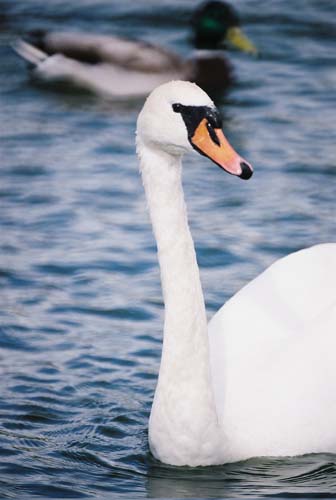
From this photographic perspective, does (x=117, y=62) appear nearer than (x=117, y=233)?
No

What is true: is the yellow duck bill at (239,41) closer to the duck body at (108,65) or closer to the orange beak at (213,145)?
the duck body at (108,65)

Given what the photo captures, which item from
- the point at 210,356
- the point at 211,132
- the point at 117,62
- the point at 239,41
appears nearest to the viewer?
the point at 211,132

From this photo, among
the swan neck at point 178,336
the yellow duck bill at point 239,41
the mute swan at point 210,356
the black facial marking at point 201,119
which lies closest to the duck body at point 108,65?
the yellow duck bill at point 239,41

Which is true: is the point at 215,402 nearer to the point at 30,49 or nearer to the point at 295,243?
the point at 295,243

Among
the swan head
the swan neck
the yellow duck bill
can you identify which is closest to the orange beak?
the swan head

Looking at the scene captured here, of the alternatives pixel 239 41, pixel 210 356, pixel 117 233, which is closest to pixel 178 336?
pixel 210 356

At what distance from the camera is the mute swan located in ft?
19.7

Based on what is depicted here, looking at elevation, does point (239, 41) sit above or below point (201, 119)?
below

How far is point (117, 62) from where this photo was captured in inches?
555

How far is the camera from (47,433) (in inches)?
280

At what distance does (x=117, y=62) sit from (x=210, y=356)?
749cm

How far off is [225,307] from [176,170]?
1413mm

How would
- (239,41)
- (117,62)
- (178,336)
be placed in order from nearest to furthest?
(178,336) → (117,62) → (239,41)

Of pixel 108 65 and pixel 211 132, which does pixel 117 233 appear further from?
pixel 108 65
